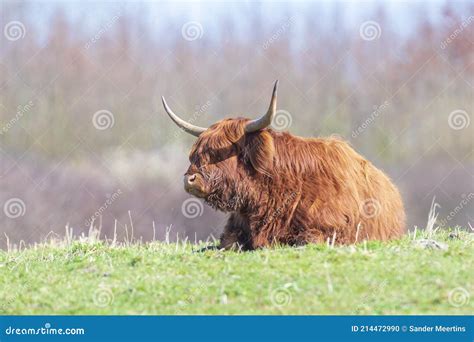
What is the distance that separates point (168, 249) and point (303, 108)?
398 inches

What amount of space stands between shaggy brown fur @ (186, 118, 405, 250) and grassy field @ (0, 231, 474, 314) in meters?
0.71

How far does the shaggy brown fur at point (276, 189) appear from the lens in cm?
1010

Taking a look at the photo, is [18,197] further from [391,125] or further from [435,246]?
[435,246]

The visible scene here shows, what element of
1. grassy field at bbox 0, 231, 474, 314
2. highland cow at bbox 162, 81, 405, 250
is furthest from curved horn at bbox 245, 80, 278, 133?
grassy field at bbox 0, 231, 474, 314

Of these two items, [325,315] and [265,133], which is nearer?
[325,315]

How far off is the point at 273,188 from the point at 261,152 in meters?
0.41

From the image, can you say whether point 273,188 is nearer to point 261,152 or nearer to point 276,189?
point 276,189

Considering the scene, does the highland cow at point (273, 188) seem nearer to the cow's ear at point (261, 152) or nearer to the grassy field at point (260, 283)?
the cow's ear at point (261, 152)

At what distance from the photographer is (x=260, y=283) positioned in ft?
26.1

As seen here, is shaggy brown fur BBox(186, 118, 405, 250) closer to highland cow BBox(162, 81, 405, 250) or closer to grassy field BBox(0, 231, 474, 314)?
highland cow BBox(162, 81, 405, 250)

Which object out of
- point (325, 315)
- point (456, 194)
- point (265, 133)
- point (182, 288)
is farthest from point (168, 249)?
point (456, 194)

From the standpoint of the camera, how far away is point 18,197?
20.3 meters

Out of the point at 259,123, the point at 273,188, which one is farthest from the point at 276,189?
the point at 259,123

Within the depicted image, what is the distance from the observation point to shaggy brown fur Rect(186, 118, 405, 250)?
33.1 ft
